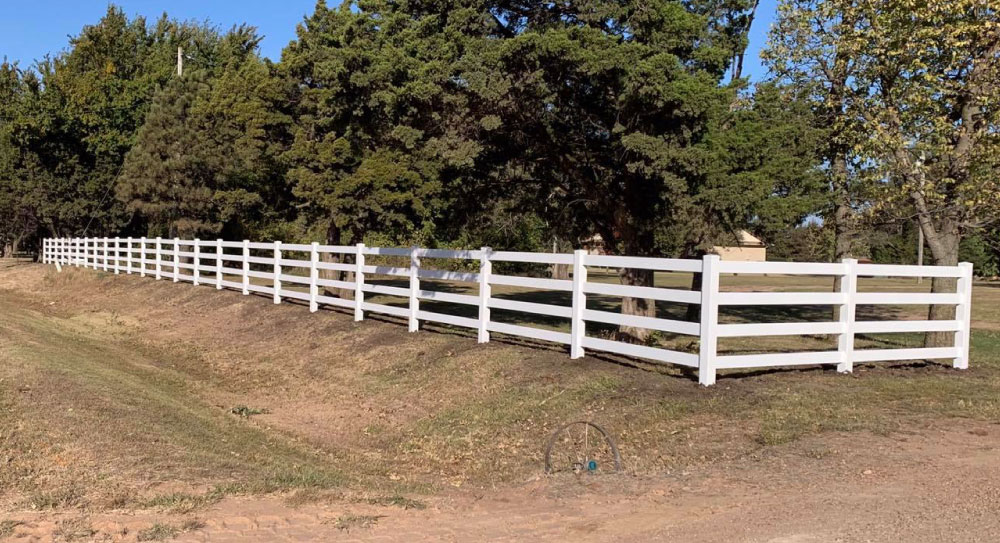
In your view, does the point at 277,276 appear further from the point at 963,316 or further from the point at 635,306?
the point at 963,316

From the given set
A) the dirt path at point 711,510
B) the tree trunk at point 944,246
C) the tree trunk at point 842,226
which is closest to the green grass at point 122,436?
the dirt path at point 711,510

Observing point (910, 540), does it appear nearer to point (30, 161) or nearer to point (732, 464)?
point (732, 464)

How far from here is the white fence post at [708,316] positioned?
8.34m

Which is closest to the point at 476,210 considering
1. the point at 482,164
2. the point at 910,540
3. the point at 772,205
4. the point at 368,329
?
the point at 482,164

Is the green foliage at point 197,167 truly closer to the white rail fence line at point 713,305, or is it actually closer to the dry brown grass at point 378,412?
the dry brown grass at point 378,412

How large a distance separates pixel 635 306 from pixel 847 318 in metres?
7.01

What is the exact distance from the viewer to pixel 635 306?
16344 mm

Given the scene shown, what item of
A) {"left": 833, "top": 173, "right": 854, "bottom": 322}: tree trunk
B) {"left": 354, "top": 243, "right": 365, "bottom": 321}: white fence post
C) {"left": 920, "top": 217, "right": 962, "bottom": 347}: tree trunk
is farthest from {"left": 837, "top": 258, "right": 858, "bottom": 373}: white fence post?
{"left": 354, "top": 243, "right": 365, "bottom": 321}: white fence post

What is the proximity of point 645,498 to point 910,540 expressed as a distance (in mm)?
1910

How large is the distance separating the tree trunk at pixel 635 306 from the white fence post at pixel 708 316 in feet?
18.6

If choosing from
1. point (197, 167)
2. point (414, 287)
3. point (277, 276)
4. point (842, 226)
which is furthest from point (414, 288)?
point (197, 167)

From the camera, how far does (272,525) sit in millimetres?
5426

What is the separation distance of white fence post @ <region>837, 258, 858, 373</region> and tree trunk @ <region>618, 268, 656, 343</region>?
15.8ft

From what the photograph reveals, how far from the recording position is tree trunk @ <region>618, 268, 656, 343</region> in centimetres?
1535
